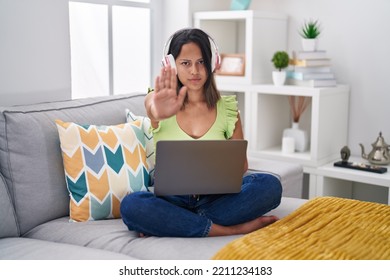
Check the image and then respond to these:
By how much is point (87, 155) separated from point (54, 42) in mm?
648

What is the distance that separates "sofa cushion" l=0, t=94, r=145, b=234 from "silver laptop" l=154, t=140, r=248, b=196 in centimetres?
45

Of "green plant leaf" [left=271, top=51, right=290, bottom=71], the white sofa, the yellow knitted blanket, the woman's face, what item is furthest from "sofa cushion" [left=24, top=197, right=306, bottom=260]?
"green plant leaf" [left=271, top=51, right=290, bottom=71]

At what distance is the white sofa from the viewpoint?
63.7 inches

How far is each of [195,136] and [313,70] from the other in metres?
1.16

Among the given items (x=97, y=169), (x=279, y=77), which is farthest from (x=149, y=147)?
(x=279, y=77)

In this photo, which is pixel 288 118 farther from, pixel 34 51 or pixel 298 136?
pixel 34 51

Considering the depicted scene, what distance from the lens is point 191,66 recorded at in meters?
1.90

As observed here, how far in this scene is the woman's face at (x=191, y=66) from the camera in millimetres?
1892

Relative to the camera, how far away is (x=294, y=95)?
2996 millimetres

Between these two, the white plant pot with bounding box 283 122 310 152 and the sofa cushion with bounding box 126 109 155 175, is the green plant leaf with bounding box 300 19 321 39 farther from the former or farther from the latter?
the sofa cushion with bounding box 126 109 155 175

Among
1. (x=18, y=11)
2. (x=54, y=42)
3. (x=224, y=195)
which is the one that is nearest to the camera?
Result: (x=224, y=195)

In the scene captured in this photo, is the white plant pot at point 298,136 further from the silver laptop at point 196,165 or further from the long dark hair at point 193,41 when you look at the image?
the silver laptop at point 196,165

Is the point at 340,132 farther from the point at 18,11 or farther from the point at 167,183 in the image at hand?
the point at 18,11

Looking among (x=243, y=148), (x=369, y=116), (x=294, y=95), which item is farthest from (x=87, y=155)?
(x=369, y=116)
